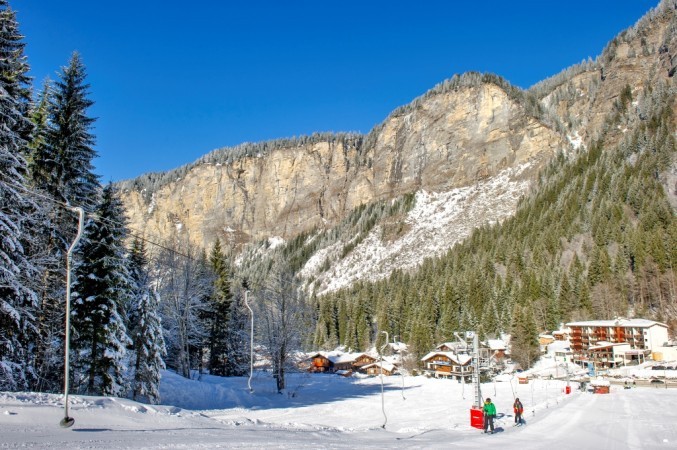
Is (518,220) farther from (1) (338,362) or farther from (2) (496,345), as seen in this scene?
(1) (338,362)

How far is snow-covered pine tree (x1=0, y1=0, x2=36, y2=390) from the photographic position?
15.2 meters

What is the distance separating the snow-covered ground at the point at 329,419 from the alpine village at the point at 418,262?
1.91m

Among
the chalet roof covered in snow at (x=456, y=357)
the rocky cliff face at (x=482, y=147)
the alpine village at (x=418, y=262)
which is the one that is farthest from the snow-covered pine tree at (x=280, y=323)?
the rocky cliff face at (x=482, y=147)

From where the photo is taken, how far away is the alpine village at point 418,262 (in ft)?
65.4

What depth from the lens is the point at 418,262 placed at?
460 ft

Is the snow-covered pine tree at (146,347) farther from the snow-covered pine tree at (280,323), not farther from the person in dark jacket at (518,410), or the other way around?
the person in dark jacket at (518,410)

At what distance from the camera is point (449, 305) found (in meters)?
81.4

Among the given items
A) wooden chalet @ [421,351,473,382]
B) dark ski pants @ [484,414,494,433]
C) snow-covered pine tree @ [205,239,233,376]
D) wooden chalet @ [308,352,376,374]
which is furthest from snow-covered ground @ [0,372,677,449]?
wooden chalet @ [308,352,376,374]

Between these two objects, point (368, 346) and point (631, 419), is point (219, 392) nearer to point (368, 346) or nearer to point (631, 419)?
point (631, 419)

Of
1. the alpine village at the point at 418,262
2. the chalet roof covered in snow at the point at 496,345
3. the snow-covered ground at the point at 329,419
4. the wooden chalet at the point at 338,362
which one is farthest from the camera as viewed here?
the wooden chalet at the point at 338,362

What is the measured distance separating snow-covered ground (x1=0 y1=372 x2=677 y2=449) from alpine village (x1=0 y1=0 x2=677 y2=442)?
6.27ft

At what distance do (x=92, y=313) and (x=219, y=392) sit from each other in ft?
39.9

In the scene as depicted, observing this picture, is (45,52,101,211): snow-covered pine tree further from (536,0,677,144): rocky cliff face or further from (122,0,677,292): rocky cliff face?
(536,0,677,144): rocky cliff face

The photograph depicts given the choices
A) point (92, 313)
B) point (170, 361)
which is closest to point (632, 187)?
point (170, 361)
